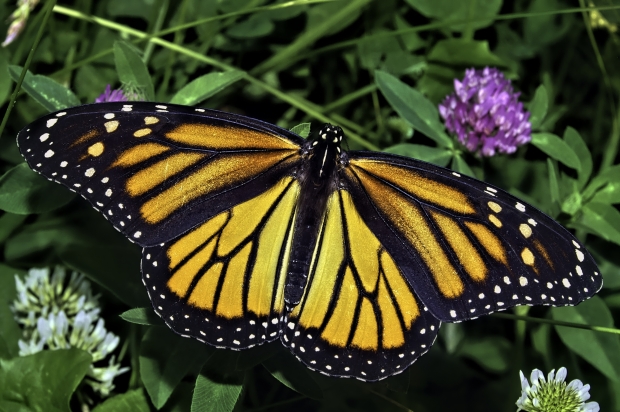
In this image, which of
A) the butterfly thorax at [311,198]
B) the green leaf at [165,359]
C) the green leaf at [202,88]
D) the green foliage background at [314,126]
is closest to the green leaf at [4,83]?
the green foliage background at [314,126]

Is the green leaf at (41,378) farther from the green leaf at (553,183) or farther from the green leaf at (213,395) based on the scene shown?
the green leaf at (553,183)

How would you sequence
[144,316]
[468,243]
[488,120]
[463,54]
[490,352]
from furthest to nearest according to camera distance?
[463,54], [490,352], [488,120], [144,316], [468,243]


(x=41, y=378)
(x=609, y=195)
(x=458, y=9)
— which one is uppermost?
(x=458, y=9)

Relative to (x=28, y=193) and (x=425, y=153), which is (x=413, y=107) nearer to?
(x=425, y=153)

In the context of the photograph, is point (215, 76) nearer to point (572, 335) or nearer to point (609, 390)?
point (572, 335)

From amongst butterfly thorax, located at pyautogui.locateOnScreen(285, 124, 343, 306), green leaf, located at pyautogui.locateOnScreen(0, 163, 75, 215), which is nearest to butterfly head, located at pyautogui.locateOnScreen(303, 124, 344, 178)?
butterfly thorax, located at pyautogui.locateOnScreen(285, 124, 343, 306)

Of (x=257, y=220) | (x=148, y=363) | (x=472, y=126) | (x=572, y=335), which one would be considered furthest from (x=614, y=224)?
(x=148, y=363)

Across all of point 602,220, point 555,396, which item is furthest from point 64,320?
point 602,220
